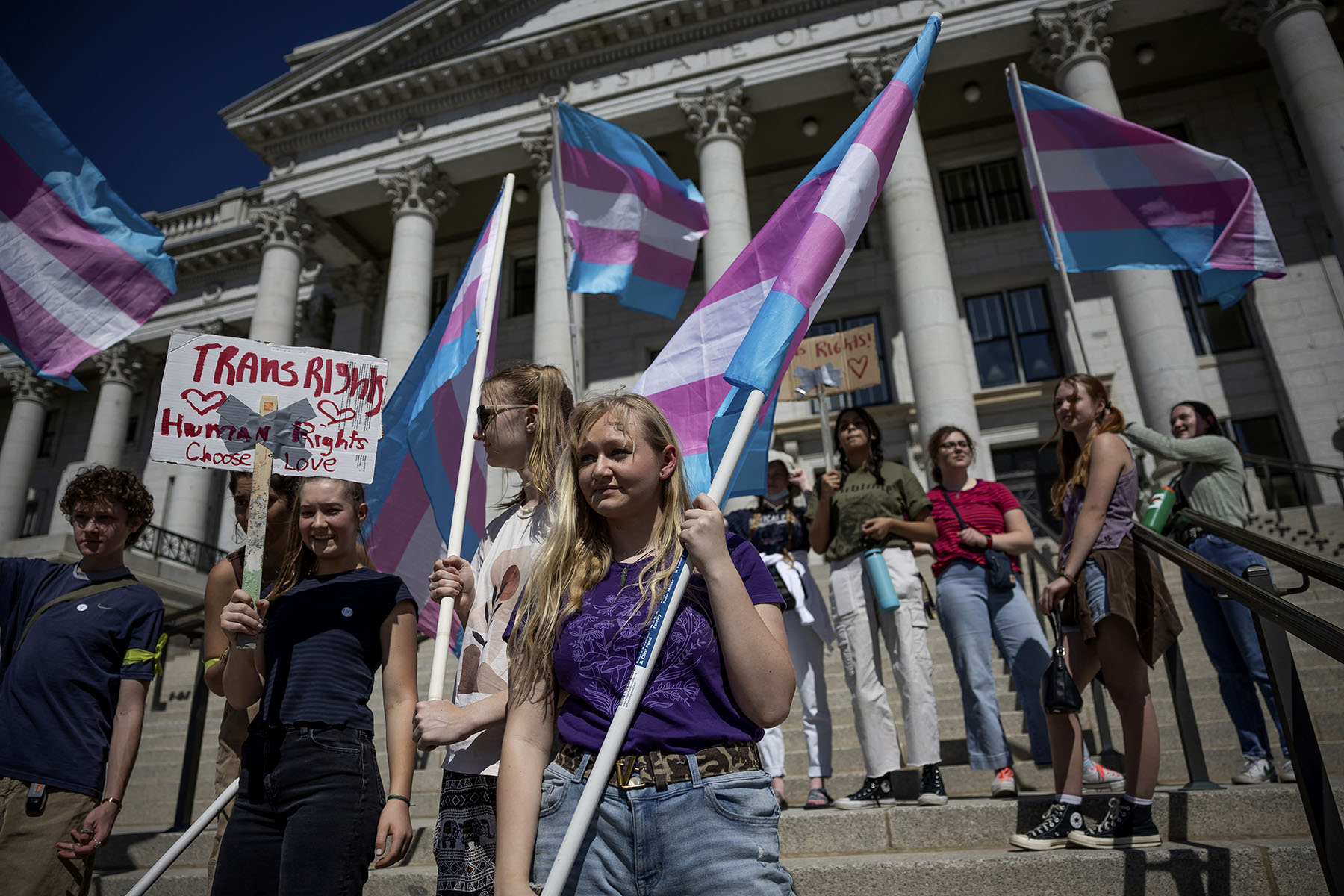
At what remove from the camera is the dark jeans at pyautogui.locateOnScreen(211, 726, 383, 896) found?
8.09 feet

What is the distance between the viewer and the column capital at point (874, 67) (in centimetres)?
1744

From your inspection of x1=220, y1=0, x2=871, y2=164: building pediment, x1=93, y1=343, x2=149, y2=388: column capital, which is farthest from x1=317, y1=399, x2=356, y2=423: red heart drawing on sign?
x1=93, y1=343, x2=149, y2=388: column capital

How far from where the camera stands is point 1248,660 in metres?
5.05

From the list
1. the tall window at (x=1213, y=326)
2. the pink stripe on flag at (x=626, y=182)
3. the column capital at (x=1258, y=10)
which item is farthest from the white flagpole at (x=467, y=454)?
the tall window at (x=1213, y=326)

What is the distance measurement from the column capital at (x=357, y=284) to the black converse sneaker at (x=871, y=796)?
915 inches

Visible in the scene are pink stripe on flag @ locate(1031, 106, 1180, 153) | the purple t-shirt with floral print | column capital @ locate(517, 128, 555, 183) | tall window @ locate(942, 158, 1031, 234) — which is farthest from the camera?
tall window @ locate(942, 158, 1031, 234)

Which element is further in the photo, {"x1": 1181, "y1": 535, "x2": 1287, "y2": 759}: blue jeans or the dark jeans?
{"x1": 1181, "y1": 535, "x2": 1287, "y2": 759}: blue jeans

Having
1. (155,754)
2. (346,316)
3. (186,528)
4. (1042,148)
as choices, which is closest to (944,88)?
(1042,148)

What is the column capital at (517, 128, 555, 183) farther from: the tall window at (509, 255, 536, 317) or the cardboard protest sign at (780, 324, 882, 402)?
the cardboard protest sign at (780, 324, 882, 402)

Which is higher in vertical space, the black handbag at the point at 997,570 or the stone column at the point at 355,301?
the stone column at the point at 355,301

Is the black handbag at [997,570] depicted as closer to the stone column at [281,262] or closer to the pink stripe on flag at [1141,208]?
the pink stripe on flag at [1141,208]

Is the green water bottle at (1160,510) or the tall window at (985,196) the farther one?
the tall window at (985,196)

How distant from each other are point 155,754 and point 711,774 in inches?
372

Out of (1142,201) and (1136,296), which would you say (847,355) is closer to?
(1142,201)
